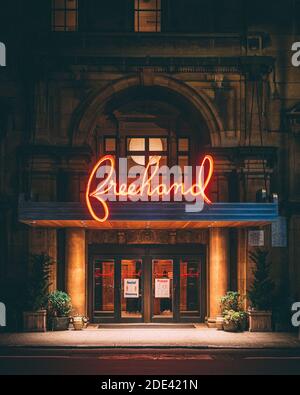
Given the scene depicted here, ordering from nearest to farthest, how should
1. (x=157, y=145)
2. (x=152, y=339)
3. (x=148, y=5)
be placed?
1. (x=152, y=339)
2. (x=148, y=5)
3. (x=157, y=145)

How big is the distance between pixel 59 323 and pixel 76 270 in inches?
86.4

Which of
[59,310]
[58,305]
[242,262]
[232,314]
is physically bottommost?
[232,314]

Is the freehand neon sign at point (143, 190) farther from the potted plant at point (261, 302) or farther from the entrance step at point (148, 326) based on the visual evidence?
the entrance step at point (148, 326)

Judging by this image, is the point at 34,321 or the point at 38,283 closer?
the point at 34,321

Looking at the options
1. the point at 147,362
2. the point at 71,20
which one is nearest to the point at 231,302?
the point at 147,362

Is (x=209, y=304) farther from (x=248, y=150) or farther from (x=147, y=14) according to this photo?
(x=147, y=14)

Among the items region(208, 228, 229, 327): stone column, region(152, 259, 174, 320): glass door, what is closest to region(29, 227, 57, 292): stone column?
region(152, 259, 174, 320): glass door

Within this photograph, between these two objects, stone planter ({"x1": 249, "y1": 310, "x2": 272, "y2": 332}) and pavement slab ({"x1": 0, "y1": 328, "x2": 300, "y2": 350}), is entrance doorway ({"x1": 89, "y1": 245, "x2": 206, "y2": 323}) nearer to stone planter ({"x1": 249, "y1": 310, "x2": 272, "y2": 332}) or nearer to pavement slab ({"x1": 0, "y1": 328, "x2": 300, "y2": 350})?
pavement slab ({"x1": 0, "y1": 328, "x2": 300, "y2": 350})

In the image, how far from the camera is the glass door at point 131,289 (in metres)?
30.2

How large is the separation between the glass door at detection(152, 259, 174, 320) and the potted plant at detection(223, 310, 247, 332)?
316 cm

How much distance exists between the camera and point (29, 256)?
28.5 metres

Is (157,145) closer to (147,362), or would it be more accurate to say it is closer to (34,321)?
(34,321)

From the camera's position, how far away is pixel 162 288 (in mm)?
30266

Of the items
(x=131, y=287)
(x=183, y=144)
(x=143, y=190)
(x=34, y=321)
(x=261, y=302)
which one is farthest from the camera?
(x=183, y=144)
